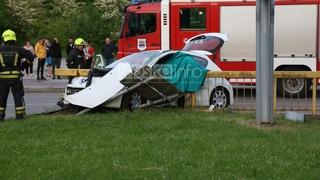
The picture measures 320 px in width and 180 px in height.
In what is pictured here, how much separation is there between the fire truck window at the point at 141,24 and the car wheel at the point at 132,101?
7.39 meters

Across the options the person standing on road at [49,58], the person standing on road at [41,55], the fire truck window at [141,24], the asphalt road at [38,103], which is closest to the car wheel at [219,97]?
the asphalt road at [38,103]

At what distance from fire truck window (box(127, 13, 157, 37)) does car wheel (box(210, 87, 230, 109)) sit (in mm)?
6453

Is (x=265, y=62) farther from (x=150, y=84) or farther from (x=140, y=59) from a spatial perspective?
(x=140, y=59)

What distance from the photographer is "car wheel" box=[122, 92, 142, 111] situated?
12.2m

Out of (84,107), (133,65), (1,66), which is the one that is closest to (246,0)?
(133,65)

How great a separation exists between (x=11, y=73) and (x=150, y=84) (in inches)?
107

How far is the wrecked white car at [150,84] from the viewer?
1197 centimetres

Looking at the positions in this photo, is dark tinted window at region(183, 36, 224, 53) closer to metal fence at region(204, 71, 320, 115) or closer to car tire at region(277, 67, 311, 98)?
metal fence at region(204, 71, 320, 115)

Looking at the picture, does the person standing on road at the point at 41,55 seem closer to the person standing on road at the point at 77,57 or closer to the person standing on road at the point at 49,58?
the person standing on road at the point at 49,58

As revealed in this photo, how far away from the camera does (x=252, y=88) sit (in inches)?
542

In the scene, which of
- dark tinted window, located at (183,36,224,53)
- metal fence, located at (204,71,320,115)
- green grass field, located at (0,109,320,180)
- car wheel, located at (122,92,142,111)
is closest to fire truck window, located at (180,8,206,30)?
dark tinted window, located at (183,36,224,53)

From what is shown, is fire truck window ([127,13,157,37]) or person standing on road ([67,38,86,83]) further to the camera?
fire truck window ([127,13,157,37])

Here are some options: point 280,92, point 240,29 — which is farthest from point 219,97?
point 240,29

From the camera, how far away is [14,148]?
27.1 ft
